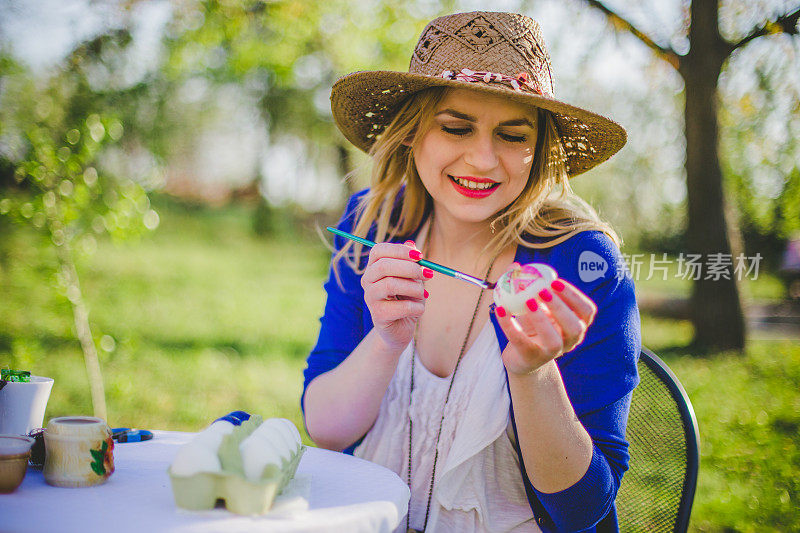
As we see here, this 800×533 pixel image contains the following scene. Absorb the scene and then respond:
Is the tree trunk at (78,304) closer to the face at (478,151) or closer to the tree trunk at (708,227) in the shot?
the face at (478,151)

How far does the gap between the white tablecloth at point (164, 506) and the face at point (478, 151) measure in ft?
2.54

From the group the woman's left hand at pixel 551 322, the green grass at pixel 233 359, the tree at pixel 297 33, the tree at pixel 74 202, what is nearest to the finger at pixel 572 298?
the woman's left hand at pixel 551 322

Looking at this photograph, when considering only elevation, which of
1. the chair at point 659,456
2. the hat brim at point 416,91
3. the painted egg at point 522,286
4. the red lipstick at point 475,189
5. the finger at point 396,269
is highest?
the hat brim at point 416,91

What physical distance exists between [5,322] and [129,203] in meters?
4.21

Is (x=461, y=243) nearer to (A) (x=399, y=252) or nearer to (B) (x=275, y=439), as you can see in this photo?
(A) (x=399, y=252)

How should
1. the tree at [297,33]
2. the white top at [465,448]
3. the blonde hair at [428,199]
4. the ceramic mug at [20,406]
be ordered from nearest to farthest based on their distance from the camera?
the ceramic mug at [20,406] → the white top at [465,448] → the blonde hair at [428,199] → the tree at [297,33]

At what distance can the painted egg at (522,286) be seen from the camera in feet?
3.84

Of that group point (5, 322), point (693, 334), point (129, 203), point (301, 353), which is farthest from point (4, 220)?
point (693, 334)

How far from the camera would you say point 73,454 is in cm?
114

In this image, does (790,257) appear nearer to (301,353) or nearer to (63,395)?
(301,353)

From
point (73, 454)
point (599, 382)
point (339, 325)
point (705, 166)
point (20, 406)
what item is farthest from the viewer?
point (705, 166)

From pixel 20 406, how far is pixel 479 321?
1.17 metres

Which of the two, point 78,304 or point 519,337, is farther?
point 78,304

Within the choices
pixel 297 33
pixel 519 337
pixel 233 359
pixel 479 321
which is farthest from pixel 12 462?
pixel 297 33
